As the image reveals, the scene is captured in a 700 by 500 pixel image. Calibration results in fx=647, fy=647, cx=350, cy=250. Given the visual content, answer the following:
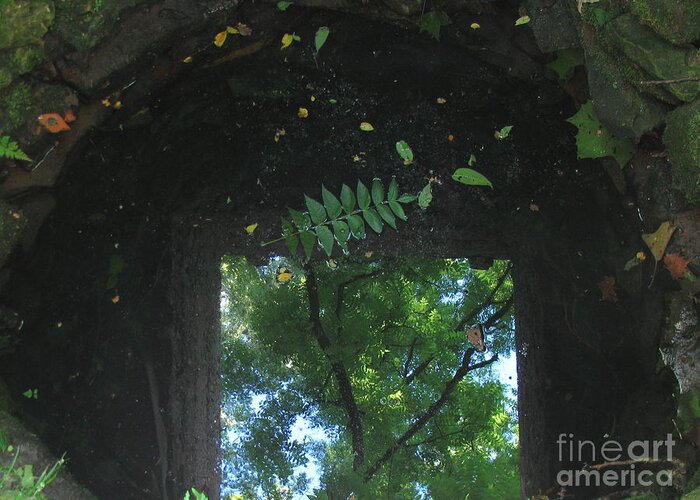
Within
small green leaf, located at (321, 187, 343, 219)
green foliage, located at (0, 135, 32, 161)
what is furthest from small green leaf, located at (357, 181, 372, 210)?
green foliage, located at (0, 135, 32, 161)

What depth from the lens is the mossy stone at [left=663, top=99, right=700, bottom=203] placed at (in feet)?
8.85

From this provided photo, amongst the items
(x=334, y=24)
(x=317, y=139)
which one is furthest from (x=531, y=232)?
(x=334, y=24)

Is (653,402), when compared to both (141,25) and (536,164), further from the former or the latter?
(141,25)

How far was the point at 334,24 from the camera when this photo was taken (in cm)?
384

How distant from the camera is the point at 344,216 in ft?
11.9

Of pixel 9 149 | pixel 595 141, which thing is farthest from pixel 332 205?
pixel 9 149

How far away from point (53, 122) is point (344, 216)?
1551 millimetres

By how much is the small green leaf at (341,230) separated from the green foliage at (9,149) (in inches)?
63.2

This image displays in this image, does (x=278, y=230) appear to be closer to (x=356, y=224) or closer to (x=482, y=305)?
(x=356, y=224)

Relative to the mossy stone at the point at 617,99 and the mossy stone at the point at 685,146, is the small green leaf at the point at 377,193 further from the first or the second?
the mossy stone at the point at 685,146

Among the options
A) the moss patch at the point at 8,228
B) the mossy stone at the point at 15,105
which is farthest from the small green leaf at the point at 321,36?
the moss patch at the point at 8,228

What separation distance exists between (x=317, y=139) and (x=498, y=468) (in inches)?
111

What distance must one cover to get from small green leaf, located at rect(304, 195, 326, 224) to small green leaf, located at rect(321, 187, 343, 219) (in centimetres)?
4

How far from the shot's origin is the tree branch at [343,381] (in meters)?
4.87
